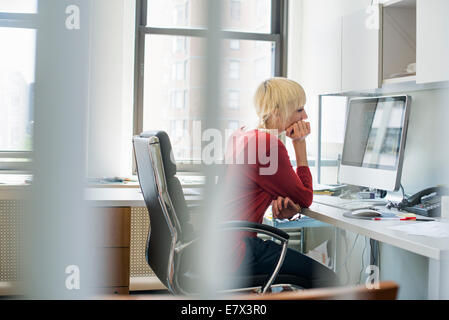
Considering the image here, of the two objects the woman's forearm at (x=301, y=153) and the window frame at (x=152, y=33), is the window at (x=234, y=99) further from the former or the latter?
the window frame at (x=152, y=33)

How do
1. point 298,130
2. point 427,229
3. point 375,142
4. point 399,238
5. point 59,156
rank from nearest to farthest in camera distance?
point 59,156 → point 399,238 → point 427,229 → point 298,130 → point 375,142

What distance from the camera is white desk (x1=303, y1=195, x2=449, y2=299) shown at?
1.22 m

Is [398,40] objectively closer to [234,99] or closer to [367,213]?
[367,213]

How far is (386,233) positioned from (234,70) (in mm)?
1226

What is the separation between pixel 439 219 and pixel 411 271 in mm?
685

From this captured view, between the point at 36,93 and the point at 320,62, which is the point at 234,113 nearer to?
the point at 36,93

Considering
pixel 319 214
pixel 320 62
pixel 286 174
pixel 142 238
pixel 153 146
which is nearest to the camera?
pixel 153 146

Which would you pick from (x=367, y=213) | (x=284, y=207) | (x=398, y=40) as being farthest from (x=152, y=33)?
(x=367, y=213)

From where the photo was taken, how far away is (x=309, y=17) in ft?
10.2

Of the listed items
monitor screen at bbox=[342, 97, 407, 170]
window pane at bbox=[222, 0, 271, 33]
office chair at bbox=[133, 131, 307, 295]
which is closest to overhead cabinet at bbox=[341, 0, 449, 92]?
monitor screen at bbox=[342, 97, 407, 170]

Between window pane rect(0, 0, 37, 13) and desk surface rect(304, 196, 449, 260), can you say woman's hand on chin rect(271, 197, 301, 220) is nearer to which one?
desk surface rect(304, 196, 449, 260)

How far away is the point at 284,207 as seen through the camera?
1.75 m

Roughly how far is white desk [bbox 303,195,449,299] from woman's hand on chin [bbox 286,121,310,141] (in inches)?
12.1
